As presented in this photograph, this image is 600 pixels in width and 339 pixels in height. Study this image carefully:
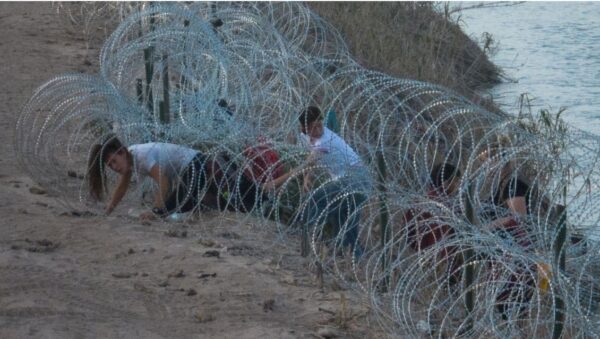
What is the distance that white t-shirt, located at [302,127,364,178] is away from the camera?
26.9 ft

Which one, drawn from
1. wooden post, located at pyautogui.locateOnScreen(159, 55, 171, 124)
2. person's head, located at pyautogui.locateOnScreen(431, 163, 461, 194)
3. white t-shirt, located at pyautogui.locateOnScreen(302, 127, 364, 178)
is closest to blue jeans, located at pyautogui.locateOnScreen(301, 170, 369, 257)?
white t-shirt, located at pyautogui.locateOnScreen(302, 127, 364, 178)

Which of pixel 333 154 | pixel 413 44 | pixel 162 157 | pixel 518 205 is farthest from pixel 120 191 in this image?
pixel 413 44

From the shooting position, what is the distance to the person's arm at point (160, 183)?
30.0 ft

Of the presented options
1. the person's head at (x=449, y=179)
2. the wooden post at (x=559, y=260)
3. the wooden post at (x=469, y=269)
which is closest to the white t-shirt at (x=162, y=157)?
the person's head at (x=449, y=179)

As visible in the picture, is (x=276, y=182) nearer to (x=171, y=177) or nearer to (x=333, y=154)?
(x=333, y=154)

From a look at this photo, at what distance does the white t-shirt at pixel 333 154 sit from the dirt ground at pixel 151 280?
65cm

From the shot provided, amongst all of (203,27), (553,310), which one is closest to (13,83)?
(203,27)

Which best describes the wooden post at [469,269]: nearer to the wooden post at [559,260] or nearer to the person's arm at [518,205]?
the person's arm at [518,205]

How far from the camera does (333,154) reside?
836 centimetres

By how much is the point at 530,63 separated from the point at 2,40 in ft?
27.0

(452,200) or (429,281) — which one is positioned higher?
(452,200)

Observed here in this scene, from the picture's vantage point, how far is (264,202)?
9344 millimetres

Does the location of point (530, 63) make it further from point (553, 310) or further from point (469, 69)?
point (553, 310)

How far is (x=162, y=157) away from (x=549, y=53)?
13.5 metres
